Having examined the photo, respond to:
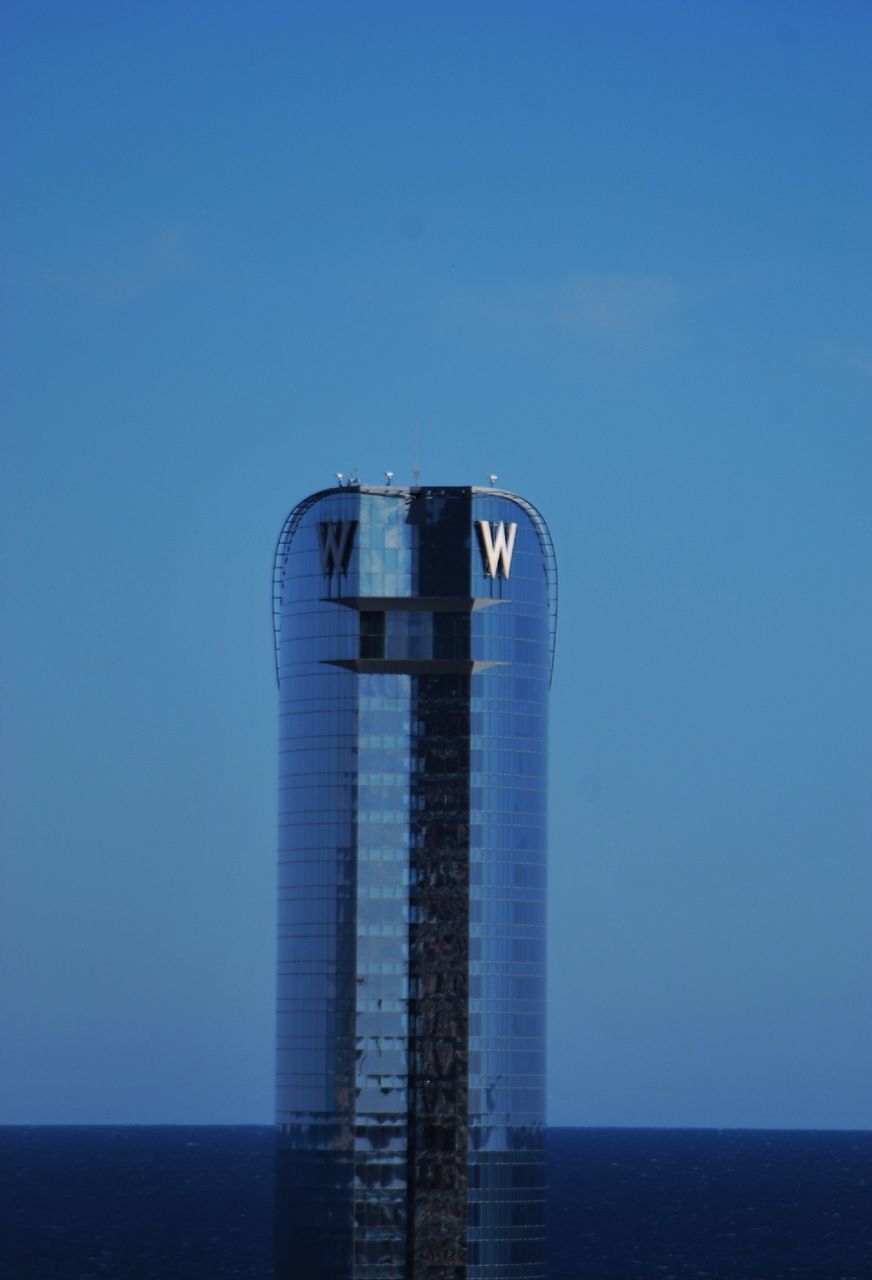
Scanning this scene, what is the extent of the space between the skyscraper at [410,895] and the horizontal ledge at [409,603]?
154 mm

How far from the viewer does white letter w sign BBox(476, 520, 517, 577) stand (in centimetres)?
18038

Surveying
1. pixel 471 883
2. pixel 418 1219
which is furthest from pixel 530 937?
pixel 418 1219

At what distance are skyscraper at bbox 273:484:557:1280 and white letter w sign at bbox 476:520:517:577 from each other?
5.6 inches

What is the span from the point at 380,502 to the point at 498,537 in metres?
7.85

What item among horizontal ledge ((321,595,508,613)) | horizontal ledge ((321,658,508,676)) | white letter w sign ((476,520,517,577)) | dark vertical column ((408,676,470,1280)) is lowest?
dark vertical column ((408,676,470,1280))

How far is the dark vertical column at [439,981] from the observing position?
175 m

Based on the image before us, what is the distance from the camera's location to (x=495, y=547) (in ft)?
593

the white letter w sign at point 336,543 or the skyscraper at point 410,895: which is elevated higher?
the white letter w sign at point 336,543

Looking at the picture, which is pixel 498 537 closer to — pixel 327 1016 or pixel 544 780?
pixel 544 780

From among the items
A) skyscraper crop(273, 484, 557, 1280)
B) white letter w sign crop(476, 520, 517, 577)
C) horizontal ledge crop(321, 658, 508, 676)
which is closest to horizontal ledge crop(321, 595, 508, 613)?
skyscraper crop(273, 484, 557, 1280)

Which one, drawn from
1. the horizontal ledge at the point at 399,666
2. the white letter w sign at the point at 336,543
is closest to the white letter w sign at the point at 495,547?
the horizontal ledge at the point at 399,666

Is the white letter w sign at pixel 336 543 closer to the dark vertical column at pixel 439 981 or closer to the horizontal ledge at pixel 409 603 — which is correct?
the horizontal ledge at pixel 409 603

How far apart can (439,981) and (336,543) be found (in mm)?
28336

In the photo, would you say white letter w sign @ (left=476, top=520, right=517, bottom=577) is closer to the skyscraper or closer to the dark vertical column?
the skyscraper
